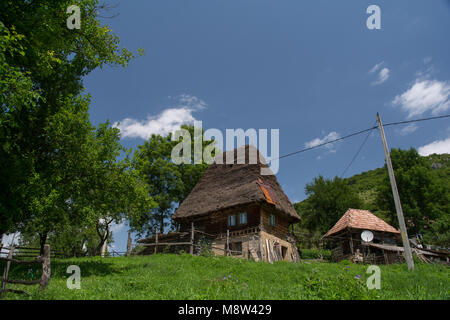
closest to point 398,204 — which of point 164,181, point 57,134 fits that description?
point 57,134

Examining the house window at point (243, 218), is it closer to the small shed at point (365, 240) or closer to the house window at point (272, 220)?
the house window at point (272, 220)

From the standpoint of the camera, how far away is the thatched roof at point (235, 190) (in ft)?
70.5

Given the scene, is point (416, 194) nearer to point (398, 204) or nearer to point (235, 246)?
point (398, 204)

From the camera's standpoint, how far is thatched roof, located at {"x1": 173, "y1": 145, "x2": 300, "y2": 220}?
2150 cm

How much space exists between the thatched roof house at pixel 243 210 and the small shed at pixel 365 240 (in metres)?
4.43

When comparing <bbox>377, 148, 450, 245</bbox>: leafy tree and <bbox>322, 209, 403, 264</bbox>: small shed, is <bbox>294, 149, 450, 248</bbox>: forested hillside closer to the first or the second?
<bbox>377, 148, 450, 245</bbox>: leafy tree

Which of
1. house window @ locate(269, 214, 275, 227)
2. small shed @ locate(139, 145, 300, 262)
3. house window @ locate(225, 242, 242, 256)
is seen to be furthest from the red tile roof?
house window @ locate(225, 242, 242, 256)

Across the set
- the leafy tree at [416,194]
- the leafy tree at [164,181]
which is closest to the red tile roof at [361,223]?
the leafy tree at [416,194]

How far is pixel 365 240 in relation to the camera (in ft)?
71.5

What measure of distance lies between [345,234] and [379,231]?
8.94 ft

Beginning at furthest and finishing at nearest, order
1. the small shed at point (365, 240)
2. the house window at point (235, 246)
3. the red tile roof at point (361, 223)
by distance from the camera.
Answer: the red tile roof at point (361, 223), the small shed at point (365, 240), the house window at point (235, 246)

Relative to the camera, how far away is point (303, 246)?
38.3 m

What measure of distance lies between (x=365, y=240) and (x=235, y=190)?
427 inches
